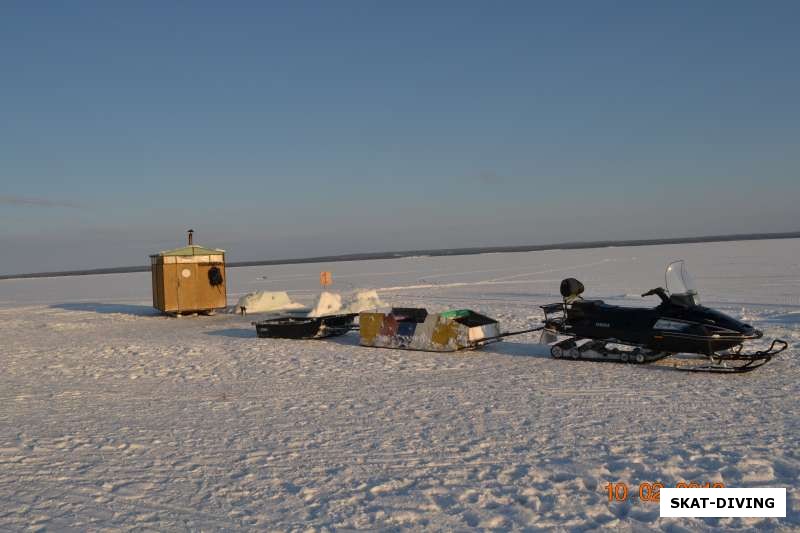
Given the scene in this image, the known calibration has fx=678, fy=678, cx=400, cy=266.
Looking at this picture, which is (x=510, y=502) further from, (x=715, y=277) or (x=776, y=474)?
(x=715, y=277)

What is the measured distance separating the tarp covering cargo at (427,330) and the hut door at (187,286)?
326 inches

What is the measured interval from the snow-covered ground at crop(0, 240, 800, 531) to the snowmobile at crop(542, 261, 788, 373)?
420 millimetres

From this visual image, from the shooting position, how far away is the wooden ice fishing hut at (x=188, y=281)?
18828mm

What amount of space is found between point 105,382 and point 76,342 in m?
5.10

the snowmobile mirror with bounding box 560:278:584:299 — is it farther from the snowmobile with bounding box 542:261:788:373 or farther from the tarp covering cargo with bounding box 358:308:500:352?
the tarp covering cargo with bounding box 358:308:500:352

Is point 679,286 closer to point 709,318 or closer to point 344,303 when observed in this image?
point 709,318

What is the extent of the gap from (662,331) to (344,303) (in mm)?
9289

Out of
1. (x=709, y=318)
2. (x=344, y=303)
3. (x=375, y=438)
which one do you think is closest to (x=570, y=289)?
(x=709, y=318)

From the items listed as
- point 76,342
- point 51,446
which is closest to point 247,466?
point 51,446

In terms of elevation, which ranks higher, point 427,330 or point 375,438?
point 427,330

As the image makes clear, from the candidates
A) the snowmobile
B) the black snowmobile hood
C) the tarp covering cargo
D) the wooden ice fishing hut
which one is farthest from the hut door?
the black snowmobile hood

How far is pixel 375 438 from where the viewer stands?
6.30 m

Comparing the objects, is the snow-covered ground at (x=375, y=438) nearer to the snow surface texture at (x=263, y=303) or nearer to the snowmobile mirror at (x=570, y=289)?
the snowmobile mirror at (x=570, y=289)

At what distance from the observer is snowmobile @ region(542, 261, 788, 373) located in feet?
29.6
